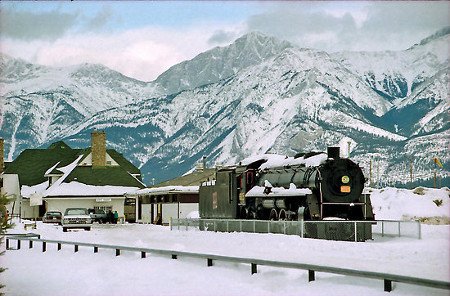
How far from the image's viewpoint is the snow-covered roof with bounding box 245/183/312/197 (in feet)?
129

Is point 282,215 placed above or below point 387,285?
above

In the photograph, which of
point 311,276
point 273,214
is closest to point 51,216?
point 273,214

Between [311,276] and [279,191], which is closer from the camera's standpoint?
[311,276]

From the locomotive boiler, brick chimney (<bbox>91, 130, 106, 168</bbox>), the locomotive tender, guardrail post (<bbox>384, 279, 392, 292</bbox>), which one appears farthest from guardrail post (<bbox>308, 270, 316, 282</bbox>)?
brick chimney (<bbox>91, 130, 106, 168</bbox>)

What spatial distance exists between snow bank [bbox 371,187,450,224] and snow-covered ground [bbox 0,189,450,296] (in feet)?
79.4

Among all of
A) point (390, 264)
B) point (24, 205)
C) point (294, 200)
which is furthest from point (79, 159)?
point (390, 264)

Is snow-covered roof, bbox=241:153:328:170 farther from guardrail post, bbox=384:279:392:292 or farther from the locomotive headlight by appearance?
guardrail post, bbox=384:279:392:292

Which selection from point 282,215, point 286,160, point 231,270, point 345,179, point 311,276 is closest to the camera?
point 311,276

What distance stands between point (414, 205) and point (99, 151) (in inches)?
2052

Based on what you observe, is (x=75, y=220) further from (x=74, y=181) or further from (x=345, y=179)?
(x=74, y=181)

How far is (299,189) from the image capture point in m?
40.2

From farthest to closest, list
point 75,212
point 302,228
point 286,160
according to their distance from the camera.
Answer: point 75,212 → point 286,160 → point 302,228

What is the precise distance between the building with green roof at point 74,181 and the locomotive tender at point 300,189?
134 feet

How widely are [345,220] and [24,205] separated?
77.4m
